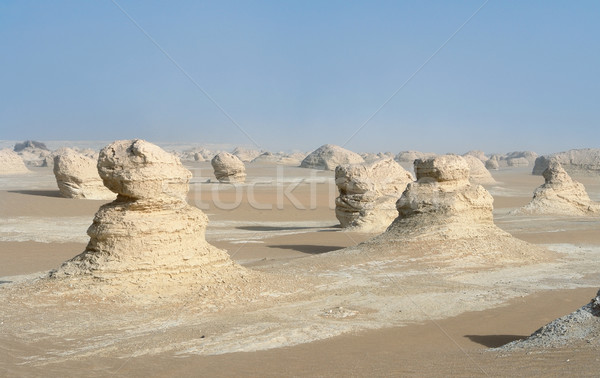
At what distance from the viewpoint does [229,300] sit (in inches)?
331

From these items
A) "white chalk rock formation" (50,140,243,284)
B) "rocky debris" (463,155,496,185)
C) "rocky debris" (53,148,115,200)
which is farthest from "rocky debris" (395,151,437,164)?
"white chalk rock formation" (50,140,243,284)

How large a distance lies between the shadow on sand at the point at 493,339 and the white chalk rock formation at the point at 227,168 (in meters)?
30.5

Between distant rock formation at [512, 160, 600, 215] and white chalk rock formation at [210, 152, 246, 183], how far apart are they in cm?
1976

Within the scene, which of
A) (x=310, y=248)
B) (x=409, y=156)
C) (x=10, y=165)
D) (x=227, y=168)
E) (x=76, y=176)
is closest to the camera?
(x=310, y=248)

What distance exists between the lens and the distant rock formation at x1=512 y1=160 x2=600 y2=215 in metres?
20.2

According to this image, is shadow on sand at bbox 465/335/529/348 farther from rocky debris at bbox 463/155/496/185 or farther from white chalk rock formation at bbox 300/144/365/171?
white chalk rock formation at bbox 300/144/365/171

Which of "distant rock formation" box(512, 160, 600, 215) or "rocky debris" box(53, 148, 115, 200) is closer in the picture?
"distant rock formation" box(512, 160, 600, 215)

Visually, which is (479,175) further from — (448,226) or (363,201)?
(448,226)

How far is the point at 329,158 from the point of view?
50.2 meters

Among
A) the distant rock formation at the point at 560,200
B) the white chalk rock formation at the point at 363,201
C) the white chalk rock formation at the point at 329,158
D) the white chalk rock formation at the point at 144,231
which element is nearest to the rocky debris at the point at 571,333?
the white chalk rock formation at the point at 144,231

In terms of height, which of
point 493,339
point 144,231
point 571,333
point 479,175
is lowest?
point 479,175

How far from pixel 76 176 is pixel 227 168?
470 inches

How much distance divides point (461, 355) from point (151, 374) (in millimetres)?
2894

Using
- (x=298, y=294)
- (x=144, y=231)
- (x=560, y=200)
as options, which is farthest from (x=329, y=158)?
(x=144, y=231)
